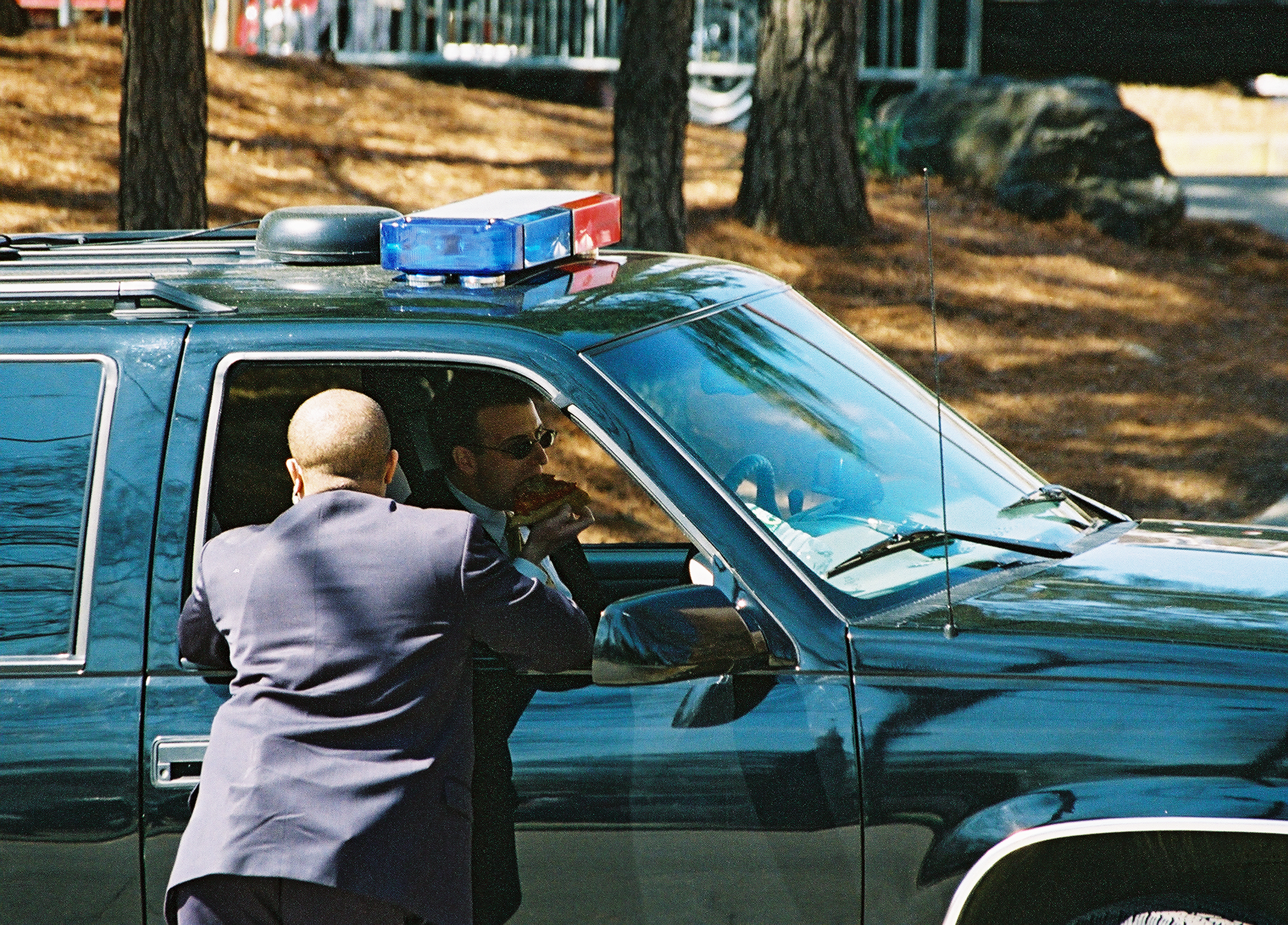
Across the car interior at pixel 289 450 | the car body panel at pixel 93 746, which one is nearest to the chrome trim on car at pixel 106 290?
the car interior at pixel 289 450

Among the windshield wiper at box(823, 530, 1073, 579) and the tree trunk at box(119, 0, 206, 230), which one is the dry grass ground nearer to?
the tree trunk at box(119, 0, 206, 230)

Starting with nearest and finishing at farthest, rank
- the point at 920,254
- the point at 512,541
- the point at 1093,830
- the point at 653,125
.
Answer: the point at 1093,830 < the point at 512,541 < the point at 653,125 < the point at 920,254

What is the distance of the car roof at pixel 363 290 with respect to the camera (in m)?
2.94

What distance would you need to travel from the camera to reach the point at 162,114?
805cm

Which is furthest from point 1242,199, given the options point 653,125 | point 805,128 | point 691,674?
point 691,674

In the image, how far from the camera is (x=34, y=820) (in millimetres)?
2668

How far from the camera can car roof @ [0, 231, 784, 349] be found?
2938 mm

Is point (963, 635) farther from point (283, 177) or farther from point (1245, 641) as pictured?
point (283, 177)

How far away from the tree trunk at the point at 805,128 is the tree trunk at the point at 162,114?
15.8 feet

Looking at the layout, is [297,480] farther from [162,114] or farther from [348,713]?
[162,114]

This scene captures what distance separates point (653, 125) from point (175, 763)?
732cm

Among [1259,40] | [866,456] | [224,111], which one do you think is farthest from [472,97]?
[866,456]

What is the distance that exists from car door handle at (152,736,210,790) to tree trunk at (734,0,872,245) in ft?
31.1

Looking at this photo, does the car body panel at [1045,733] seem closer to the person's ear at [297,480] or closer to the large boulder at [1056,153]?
the person's ear at [297,480]
